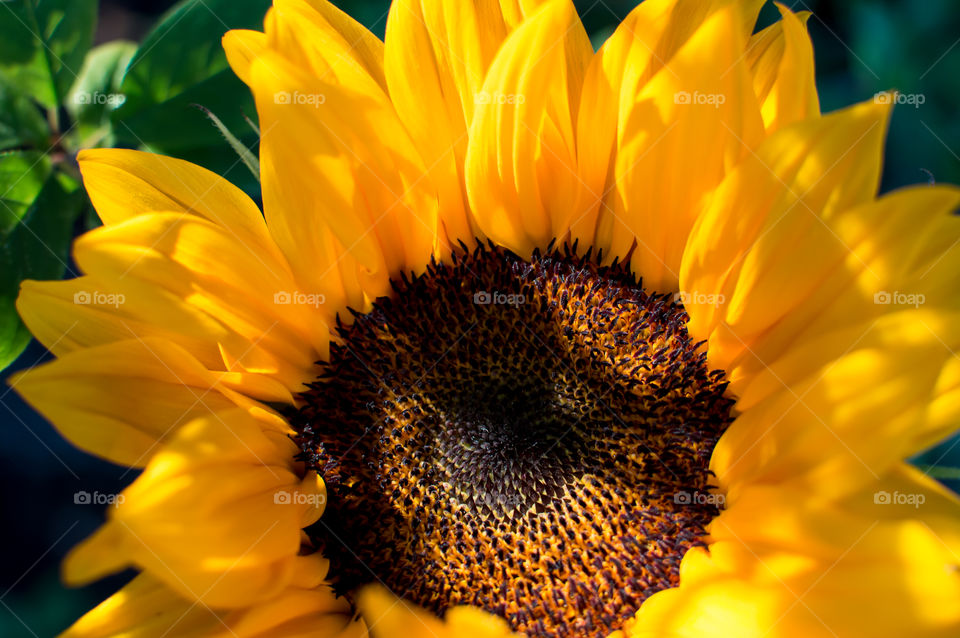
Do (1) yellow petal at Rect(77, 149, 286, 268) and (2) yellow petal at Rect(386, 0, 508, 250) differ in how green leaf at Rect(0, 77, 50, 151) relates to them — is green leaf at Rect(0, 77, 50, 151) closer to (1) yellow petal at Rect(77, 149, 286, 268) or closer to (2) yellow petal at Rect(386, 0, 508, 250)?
(1) yellow petal at Rect(77, 149, 286, 268)

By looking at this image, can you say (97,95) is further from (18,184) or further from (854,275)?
(854,275)

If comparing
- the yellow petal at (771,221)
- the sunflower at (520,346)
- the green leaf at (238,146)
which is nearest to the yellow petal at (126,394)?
the sunflower at (520,346)

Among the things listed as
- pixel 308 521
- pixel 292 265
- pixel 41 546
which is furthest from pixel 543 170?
pixel 41 546

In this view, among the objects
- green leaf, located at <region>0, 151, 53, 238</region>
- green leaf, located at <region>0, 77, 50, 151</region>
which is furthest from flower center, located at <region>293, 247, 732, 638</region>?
green leaf, located at <region>0, 77, 50, 151</region>

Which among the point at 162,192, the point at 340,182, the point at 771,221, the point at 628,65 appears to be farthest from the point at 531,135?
the point at 162,192

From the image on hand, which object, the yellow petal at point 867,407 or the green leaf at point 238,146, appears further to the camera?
the green leaf at point 238,146

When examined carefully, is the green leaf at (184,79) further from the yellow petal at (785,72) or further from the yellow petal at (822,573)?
the yellow petal at (822,573)

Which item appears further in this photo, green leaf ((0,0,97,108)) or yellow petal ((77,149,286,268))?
green leaf ((0,0,97,108))
